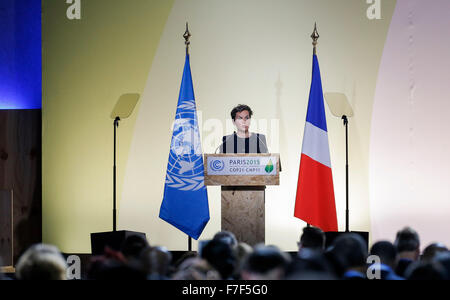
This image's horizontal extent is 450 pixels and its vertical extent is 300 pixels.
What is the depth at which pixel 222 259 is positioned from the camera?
2609mm

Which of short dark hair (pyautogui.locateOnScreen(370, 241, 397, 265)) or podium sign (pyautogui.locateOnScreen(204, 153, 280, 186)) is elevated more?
podium sign (pyautogui.locateOnScreen(204, 153, 280, 186))

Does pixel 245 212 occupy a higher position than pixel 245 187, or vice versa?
pixel 245 187

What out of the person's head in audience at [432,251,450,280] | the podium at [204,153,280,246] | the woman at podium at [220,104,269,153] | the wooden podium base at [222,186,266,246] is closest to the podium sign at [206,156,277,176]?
the podium at [204,153,280,246]

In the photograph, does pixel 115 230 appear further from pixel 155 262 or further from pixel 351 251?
pixel 351 251

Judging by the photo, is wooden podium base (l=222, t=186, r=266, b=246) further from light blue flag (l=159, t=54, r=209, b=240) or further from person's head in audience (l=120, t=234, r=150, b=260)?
person's head in audience (l=120, t=234, r=150, b=260)

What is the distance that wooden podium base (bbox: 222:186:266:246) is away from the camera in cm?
446

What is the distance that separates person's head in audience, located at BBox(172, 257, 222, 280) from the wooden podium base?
6.30ft

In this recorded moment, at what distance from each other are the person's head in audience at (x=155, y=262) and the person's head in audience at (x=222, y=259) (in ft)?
0.77

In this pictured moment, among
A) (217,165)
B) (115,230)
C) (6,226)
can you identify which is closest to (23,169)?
(6,226)

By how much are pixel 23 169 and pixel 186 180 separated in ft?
7.06

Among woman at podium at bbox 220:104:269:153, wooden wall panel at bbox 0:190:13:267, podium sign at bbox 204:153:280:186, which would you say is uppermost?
woman at podium at bbox 220:104:269:153

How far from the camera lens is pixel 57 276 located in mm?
2203
